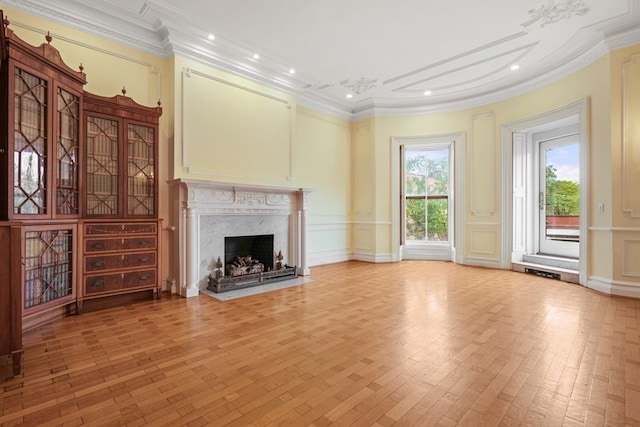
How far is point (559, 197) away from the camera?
6043 millimetres

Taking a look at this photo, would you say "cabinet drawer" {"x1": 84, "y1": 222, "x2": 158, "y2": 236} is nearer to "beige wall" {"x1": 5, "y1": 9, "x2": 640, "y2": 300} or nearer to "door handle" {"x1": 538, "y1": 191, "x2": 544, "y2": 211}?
"beige wall" {"x1": 5, "y1": 9, "x2": 640, "y2": 300}

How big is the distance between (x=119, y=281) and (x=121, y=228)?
2.06 feet

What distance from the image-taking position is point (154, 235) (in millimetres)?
3998

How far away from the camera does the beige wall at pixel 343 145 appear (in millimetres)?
4211

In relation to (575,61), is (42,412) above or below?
below

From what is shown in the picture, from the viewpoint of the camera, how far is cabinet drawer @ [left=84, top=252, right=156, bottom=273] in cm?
353

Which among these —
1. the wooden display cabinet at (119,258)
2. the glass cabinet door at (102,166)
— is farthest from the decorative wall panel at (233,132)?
the wooden display cabinet at (119,258)

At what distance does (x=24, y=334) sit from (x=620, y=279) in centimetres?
691

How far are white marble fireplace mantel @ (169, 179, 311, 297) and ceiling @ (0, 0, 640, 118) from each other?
195 cm

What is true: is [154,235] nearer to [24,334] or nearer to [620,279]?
[24,334]

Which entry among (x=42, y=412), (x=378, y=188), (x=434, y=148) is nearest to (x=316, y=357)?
(x=42, y=412)

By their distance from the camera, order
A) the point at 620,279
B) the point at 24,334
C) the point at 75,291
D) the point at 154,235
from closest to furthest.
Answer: the point at 24,334 → the point at 75,291 → the point at 154,235 → the point at 620,279

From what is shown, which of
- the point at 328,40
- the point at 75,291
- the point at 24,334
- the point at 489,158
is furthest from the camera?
the point at 489,158

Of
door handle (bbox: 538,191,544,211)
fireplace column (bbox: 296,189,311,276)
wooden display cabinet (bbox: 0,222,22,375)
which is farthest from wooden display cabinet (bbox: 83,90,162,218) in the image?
door handle (bbox: 538,191,544,211)
